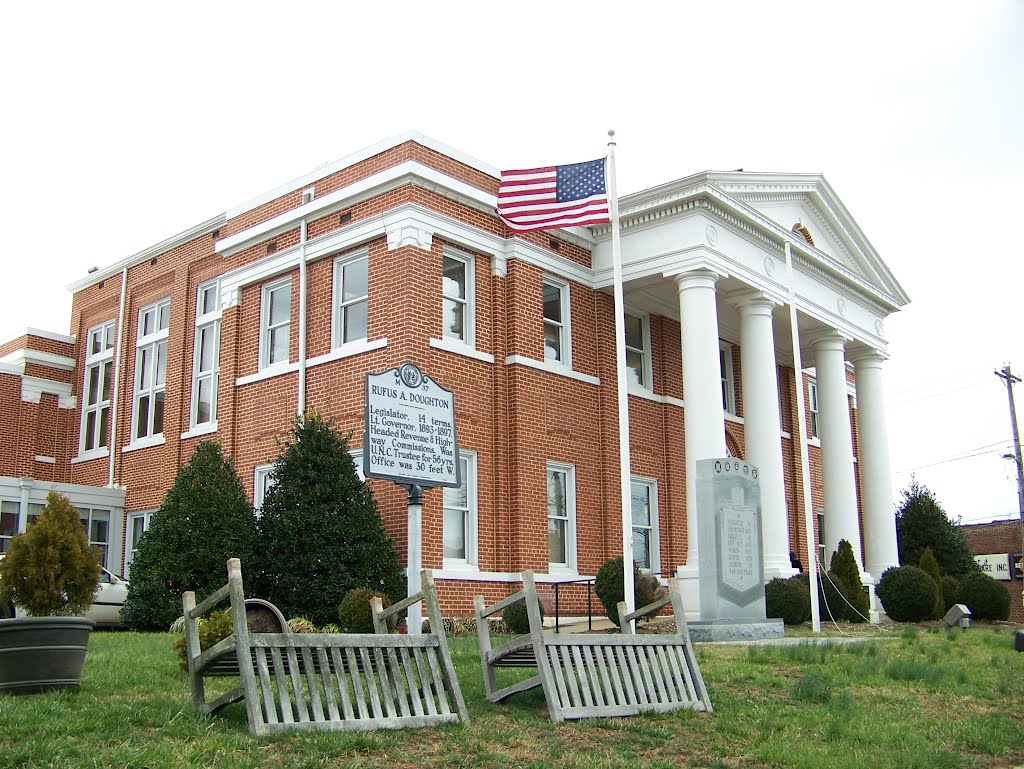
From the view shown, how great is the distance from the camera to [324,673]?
749 centimetres

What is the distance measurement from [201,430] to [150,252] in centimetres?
567

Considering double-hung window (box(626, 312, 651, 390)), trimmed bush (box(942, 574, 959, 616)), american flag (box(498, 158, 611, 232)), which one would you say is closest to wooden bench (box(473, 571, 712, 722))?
american flag (box(498, 158, 611, 232))

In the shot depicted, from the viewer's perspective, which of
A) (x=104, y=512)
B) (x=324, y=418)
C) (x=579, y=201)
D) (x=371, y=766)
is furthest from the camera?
(x=104, y=512)

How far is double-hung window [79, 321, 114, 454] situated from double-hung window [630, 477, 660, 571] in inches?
514

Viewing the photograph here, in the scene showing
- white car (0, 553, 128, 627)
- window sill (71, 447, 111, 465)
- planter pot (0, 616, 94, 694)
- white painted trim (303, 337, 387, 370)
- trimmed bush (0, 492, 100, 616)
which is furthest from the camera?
window sill (71, 447, 111, 465)

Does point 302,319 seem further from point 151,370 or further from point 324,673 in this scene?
point 324,673

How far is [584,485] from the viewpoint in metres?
21.3

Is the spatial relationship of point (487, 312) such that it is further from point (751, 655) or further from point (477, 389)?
point (751, 655)

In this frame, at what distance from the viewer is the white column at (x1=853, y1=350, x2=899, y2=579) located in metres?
26.5

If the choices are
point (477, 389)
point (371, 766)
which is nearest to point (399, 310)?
point (477, 389)

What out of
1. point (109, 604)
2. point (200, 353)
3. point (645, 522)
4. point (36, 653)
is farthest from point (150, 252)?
point (36, 653)

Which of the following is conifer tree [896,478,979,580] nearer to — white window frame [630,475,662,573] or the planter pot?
white window frame [630,475,662,573]

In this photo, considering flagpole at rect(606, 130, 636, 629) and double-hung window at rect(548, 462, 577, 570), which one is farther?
double-hung window at rect(548, 462, 577, 570)

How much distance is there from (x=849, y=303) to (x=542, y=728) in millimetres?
21028
